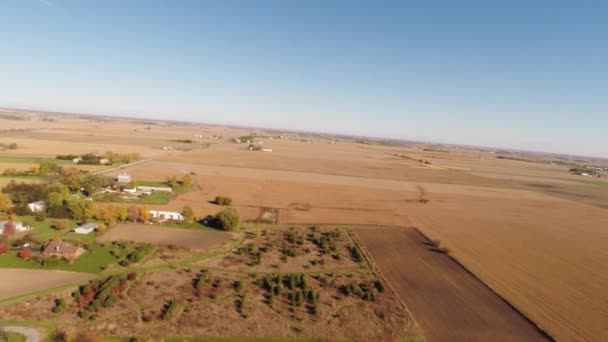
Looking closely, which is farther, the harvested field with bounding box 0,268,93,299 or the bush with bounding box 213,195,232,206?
the bush with bounding box 213,195,232,206

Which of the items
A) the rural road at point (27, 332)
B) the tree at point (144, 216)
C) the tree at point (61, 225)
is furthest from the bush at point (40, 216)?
the rural road at point (27, 332)

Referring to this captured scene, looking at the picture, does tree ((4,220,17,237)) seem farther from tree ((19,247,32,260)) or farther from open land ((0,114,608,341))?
open land ((0,114,608,341))

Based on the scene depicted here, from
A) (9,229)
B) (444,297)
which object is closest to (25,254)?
(9,229)

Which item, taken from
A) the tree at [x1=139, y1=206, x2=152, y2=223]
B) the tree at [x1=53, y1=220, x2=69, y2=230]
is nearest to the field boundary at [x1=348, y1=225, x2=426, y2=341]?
the tree at [x1=139, y1=206, x2=152, y2=223]

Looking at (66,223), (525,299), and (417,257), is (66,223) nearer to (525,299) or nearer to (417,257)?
(417,257)

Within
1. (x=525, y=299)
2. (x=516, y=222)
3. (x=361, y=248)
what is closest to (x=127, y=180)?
(x=361, y=248)
